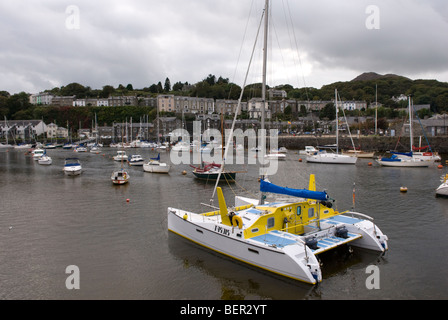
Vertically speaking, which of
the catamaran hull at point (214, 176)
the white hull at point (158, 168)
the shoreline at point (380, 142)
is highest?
the shoreline at point (380, 142)

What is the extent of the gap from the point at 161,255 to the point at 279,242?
605cm

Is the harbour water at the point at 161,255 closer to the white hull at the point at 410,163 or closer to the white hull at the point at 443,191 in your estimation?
the white hull at the point at 443,191

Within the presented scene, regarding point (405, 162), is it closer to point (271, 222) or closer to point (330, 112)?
point (271, 222)

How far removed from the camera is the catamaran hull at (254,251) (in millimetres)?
12641

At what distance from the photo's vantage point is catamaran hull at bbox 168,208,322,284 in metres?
12.6

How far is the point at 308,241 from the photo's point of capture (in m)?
14.1

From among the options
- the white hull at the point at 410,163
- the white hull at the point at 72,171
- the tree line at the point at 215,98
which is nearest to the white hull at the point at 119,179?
the white hull at the point at 72,171

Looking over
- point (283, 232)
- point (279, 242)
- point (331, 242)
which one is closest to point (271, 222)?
point (283, 232)

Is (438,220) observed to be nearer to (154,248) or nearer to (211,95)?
(154,248)
